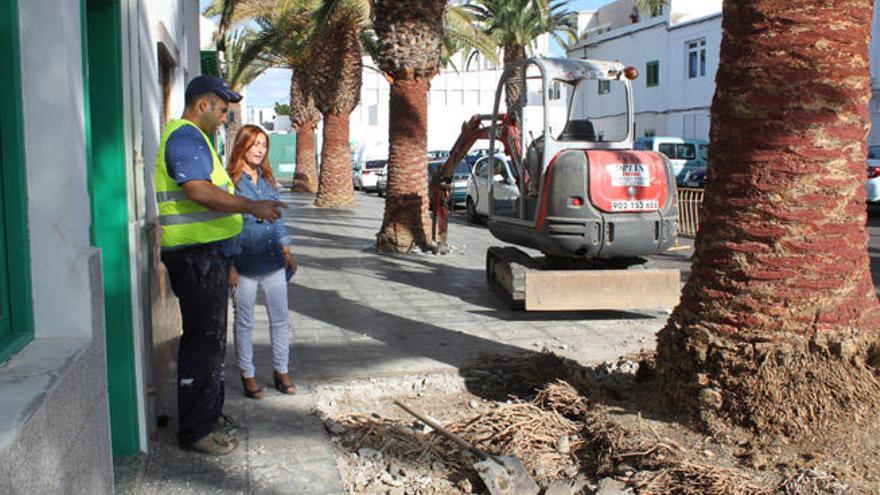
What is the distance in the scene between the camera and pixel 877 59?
27.2 meters

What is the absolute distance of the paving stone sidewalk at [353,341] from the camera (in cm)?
441

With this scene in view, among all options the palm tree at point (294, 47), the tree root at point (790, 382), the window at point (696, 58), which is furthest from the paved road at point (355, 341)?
the window at point (696, 58)

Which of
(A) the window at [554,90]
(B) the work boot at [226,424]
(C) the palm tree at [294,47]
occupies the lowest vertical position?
(B) the work boot at [226,424]

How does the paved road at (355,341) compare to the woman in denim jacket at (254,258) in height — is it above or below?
below

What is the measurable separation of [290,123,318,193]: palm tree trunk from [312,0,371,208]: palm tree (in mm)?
7680

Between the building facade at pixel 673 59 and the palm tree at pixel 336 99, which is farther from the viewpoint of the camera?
the building facade at pixel 673 59

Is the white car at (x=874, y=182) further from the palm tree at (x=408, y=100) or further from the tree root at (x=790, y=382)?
the tree root at (x=790, y=382)

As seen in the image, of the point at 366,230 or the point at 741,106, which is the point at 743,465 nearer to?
the point at 741,106

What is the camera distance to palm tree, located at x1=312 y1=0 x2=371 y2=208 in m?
23.0

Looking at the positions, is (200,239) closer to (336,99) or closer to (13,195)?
(13,195)

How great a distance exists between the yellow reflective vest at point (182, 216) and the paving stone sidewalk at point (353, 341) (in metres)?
1.17

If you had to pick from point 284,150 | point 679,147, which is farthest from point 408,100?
point 284,150

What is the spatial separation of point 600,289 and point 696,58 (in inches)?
1184

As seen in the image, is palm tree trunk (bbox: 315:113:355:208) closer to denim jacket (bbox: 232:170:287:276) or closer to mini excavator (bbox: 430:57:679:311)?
mini excavator (bbox: 430:57:679:311)
